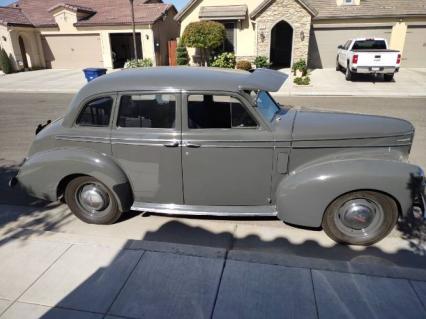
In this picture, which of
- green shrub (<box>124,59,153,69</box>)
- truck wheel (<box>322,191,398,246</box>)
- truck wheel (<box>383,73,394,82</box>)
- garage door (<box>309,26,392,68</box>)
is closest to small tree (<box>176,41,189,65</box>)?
green shrub (<box>124,59,153,69</box>)

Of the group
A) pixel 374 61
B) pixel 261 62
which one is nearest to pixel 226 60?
pixel 261 62

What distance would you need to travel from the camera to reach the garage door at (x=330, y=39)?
69.7ft

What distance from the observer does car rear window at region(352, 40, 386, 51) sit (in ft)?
55.7

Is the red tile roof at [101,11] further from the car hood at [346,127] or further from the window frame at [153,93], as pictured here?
the car hood at [346,127]

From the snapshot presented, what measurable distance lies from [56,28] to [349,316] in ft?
90.4

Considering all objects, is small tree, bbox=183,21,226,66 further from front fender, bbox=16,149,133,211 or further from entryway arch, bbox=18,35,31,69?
front fender, bbox=16,149,133,211

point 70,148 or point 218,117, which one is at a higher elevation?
point 218,117

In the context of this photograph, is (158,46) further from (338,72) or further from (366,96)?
(366,96)

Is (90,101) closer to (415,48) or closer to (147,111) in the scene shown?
(147,111)

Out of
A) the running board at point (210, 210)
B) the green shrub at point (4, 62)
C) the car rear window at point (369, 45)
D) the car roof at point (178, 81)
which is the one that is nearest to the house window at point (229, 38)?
the car rear window at point (369, 45)

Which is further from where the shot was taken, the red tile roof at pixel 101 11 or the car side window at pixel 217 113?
the red tile roof at pixel 101 11

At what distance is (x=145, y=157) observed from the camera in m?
4.13

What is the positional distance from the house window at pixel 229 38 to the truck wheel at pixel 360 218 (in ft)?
65.3

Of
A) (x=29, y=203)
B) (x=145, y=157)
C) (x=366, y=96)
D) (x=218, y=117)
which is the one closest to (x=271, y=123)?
(x=218, y=117)
